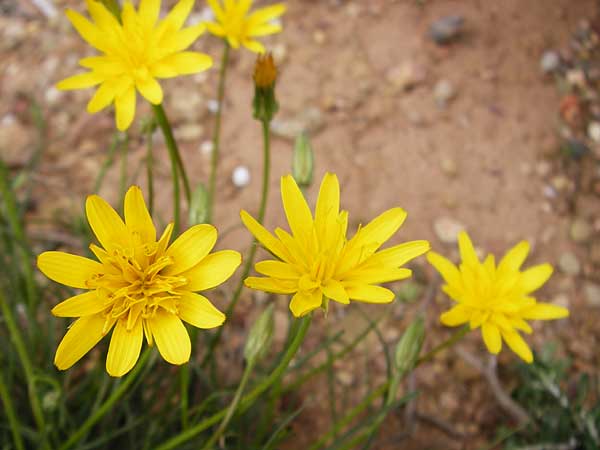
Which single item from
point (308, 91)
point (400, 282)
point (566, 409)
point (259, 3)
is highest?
point (259, 3)

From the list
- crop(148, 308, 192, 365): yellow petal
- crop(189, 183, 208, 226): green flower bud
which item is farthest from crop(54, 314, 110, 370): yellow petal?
crop(189, 183, 208, 226): green flower bud

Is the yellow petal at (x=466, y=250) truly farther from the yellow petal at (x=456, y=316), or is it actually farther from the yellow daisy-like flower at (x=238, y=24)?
the yellow daisy-like flower at (x=238, y=24)

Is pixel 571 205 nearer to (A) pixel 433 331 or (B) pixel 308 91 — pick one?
(A) pixel 433 331

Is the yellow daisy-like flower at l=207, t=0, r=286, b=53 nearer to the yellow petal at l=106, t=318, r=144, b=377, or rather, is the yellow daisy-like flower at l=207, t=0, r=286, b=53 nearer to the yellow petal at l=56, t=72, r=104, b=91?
the yellow petal at l=56, t=72, r=104, b=91

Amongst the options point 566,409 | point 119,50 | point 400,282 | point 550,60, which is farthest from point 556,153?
point 119,50

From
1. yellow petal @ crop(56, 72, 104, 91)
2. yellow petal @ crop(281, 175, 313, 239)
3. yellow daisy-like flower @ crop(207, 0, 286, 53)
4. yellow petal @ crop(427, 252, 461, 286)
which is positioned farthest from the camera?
yellow daisy-like flower @ crop(207, 0, 286, 53)

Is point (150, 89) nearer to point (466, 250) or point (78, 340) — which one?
point (78, 340)
